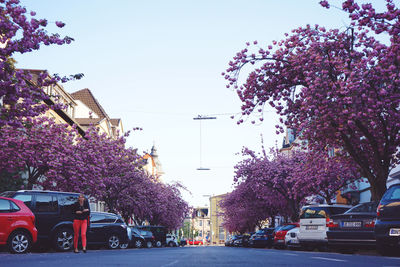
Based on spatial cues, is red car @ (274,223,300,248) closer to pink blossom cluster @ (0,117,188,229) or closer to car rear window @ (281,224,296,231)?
car rear window @ (281,224,296,231)

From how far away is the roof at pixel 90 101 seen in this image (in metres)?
70.0

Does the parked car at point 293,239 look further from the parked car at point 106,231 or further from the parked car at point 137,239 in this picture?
the parked car at point 137,239

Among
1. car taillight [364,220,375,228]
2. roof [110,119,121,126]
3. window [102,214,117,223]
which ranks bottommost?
car taillight [364,220,375,228]

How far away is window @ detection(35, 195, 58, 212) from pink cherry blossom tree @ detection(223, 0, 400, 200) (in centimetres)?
738

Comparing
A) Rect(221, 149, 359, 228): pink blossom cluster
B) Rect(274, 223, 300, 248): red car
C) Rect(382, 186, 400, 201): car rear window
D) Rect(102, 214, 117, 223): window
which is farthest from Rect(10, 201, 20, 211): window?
Rect(221, 149, 359, 228): pink blossom cluster

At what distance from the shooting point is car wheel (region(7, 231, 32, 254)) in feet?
53.6

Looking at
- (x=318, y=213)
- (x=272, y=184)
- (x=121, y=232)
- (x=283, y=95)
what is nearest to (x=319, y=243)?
(x=318, y=213)

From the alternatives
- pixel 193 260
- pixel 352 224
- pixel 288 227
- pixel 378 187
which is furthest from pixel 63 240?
pixel 288 227

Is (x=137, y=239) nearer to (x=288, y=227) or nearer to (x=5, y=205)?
(x=288, y=227)

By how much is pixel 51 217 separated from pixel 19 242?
143 inches

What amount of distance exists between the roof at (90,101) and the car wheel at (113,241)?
45946 mm

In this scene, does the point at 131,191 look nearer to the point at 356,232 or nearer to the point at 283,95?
the point at 283,95

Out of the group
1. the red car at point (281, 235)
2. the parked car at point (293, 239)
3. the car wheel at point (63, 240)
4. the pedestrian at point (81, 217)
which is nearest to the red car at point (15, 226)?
the pedestrian at point (81, 217)

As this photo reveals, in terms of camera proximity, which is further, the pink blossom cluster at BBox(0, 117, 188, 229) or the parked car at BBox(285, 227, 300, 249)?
the pink blossom cluster at BBox(0, 117, 188, 229)
